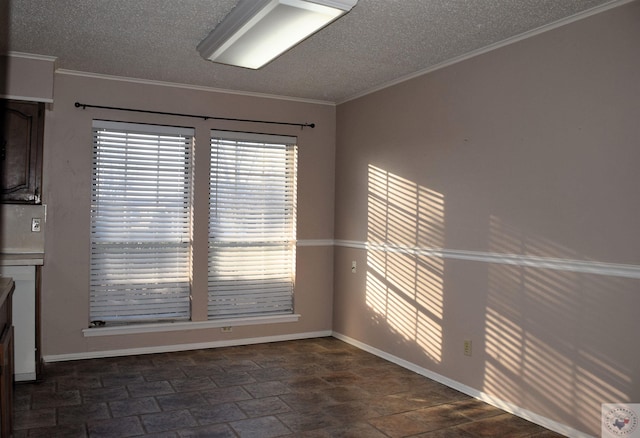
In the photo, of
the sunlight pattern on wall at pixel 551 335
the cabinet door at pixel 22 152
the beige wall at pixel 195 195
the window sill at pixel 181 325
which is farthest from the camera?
the window sill at pixel 181 325

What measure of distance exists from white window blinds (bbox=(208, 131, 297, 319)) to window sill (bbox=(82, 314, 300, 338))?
0.08m

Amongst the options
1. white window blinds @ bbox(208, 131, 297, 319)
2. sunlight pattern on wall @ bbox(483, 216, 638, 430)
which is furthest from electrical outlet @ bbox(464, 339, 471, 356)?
white window blinds @ bbox(208, 131, 297, 319)

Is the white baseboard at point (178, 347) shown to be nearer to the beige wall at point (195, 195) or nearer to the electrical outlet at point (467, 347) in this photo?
the beige wall at point (195, 195)

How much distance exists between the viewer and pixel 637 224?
304 cm

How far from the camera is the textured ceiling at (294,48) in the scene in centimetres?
334

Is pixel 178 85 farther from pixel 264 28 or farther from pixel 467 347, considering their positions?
pixel 467 347

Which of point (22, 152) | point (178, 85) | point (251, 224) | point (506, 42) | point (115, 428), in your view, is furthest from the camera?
point (251, 224)

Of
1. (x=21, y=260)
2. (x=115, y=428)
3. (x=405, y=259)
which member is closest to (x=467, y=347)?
(x=405, y=259)

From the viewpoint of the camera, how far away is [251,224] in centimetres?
574

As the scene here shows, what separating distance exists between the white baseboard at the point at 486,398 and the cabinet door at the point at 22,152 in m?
3.40

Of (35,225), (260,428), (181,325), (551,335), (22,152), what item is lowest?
(260,428)

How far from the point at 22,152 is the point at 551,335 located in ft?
14.0

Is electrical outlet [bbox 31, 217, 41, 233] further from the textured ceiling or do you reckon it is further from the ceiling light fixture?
the ceiling light fixture

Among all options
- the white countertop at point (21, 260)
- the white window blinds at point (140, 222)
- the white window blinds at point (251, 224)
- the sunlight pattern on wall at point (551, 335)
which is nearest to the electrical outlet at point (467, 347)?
the sunlight pattern on wall at point (551, 335)
